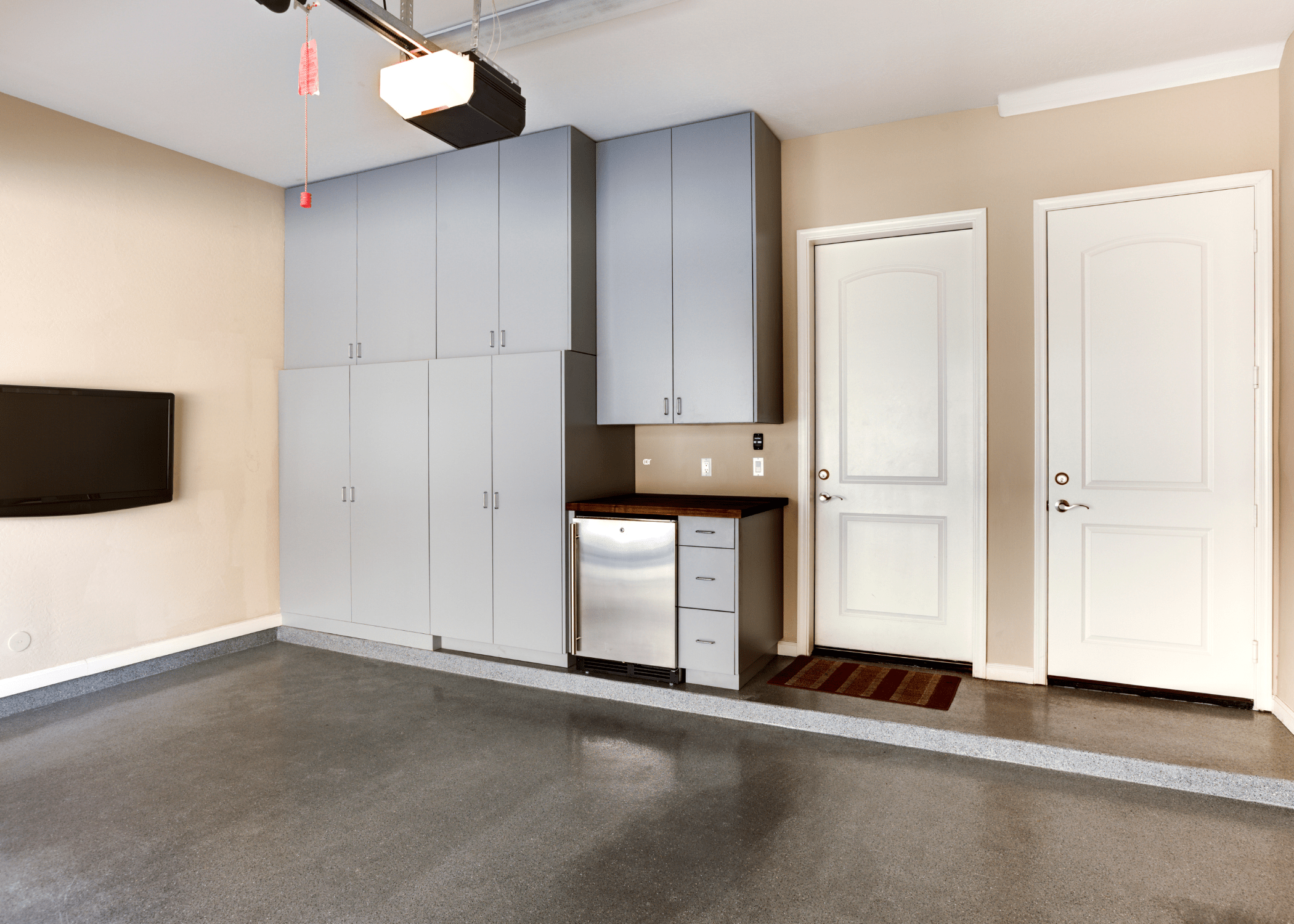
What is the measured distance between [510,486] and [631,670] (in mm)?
1127

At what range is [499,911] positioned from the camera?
1.97m

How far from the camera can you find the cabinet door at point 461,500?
3967 mm

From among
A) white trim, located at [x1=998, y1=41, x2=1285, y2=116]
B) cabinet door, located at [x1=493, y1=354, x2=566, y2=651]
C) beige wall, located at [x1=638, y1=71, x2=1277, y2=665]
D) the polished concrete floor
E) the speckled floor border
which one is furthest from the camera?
cabinet door, located at [x1=493, y1=354, x2=566, y2=651]

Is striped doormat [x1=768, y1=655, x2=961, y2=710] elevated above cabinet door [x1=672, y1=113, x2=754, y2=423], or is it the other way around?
cabinet door [x1=672, y1=113, x2=754, y2=423]

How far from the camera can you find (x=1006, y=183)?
3535mm

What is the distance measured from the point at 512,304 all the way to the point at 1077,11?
2.74m

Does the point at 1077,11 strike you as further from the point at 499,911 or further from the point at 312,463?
the point at 312,463

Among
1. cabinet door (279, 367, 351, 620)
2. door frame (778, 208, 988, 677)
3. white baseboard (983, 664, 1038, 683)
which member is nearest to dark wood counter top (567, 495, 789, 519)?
door frame (778, 208, 988, 677)

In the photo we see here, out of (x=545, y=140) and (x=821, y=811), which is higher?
(x=545, y=140)

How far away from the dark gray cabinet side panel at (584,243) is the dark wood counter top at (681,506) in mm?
817

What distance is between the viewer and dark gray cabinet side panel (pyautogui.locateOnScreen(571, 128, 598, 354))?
3.80 m

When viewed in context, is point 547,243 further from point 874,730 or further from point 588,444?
point 874,730

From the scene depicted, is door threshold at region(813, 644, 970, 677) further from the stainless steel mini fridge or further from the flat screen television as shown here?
the flat screen television

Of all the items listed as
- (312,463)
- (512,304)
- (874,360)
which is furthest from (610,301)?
(312,463)
